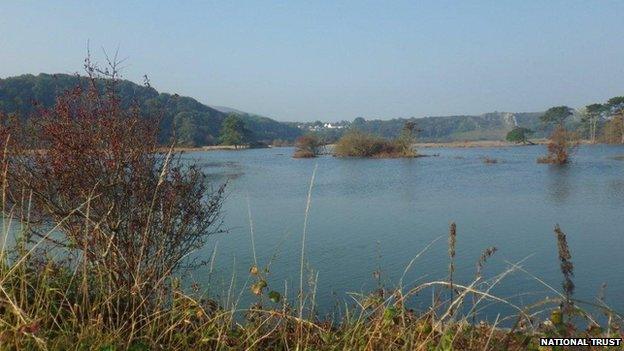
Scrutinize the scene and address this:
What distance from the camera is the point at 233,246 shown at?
1161 centimetres

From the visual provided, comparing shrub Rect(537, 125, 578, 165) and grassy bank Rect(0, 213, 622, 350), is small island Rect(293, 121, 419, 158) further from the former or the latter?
grassy bank Rect(0, 213, 622, 350)

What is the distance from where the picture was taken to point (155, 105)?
7.60 m

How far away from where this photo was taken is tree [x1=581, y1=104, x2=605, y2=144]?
88875 mm

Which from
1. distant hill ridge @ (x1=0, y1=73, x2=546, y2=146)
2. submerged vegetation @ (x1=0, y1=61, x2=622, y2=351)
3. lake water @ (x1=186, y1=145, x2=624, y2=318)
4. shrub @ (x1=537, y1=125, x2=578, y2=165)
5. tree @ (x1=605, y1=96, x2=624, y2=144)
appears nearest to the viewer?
submerged vegetation @ (x1=0, y1=61, x2=622, y2=351)

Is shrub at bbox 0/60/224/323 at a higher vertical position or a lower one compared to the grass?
higher

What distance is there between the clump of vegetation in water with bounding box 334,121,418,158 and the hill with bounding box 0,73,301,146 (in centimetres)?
1640

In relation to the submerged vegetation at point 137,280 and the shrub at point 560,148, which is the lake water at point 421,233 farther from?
the shrub at point 560,148

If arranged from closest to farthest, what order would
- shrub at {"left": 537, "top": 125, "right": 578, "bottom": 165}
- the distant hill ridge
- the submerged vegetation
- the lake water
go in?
the submerged vegetation, the lake water, shrub at {"left": 537, "top": 125, "right": 578, "bottom": 165}, the distant hill ridge

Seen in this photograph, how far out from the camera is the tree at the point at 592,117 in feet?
292

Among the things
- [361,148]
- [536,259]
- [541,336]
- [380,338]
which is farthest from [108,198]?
[361,148]

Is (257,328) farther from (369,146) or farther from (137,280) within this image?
(369,146)

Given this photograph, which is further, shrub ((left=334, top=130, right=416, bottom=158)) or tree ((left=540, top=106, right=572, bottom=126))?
tree ((left=540, top=106, right=572, bottom=126))

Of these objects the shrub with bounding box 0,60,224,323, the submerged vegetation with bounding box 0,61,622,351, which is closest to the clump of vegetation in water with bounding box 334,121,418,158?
the submerged vegetation with bounding box 0,61,622,351

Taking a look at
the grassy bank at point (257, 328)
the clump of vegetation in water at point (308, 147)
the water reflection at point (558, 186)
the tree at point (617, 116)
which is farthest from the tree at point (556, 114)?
the grassy bank at point (257, 328)
